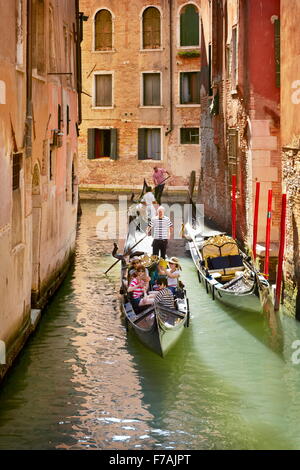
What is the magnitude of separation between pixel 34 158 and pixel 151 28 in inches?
648

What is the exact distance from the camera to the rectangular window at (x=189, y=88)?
2581 cm

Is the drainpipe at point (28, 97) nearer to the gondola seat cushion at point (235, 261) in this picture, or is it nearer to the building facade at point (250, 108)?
the gondola seat cushion at point (235, 261)

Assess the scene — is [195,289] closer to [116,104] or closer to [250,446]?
[250,446]

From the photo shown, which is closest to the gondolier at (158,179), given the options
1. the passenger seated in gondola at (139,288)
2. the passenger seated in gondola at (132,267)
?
the passenger seated in gondola at (132,267)

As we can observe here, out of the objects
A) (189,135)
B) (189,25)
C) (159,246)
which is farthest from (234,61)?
(189,135)

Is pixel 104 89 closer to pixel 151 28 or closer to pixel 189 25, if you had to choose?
pixel 151 28

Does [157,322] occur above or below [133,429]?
above

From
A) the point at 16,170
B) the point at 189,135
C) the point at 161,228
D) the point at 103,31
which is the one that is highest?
the point at 103,31

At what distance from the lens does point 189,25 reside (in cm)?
2553

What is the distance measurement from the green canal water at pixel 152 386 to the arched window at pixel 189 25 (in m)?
15.3

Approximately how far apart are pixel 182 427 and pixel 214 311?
4.48m

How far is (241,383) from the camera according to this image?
27.1 ft
